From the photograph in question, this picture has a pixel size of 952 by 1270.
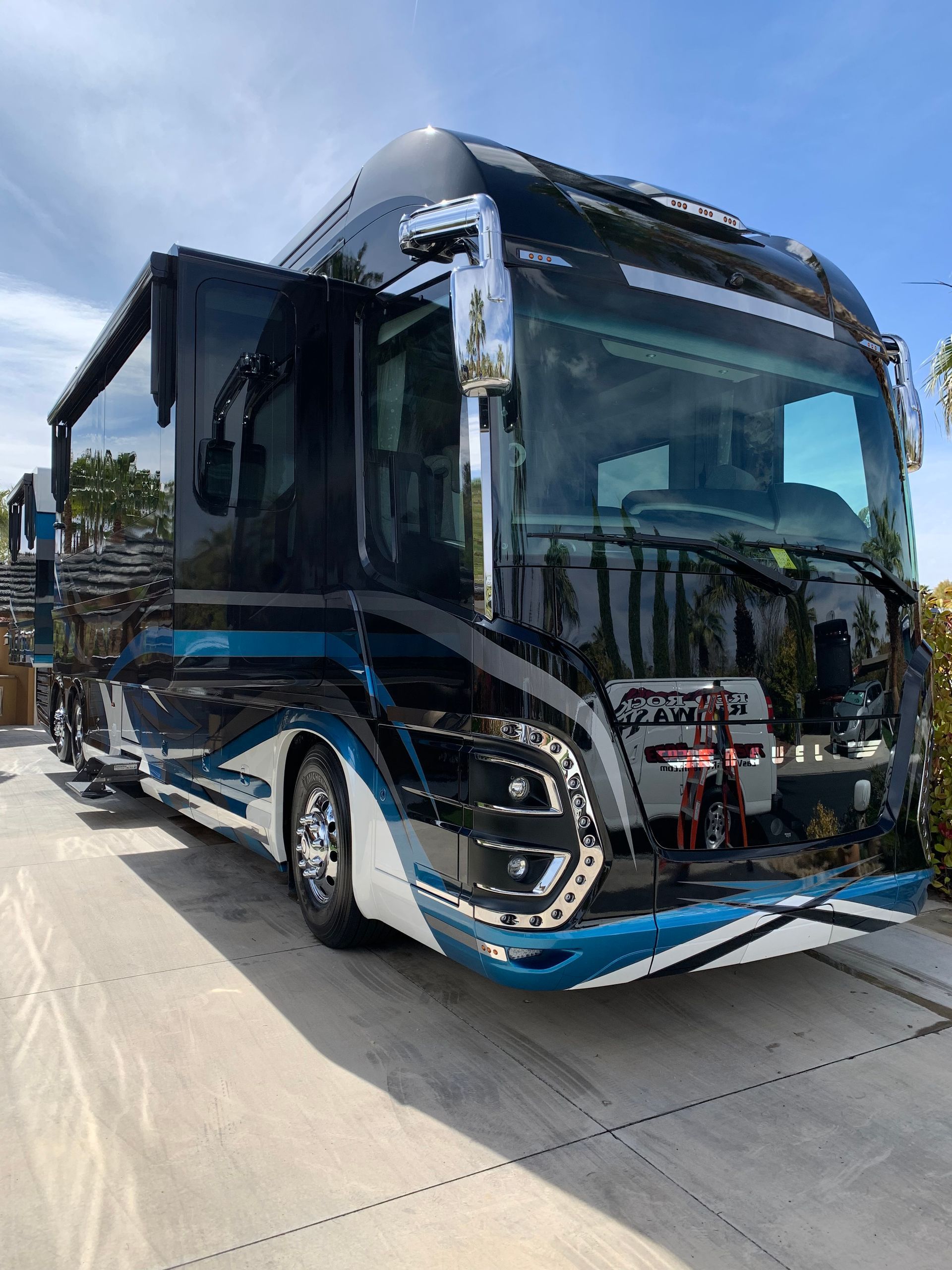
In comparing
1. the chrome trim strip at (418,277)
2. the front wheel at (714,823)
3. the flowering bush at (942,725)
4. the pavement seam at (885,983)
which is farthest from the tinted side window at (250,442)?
the flowering bush at (942,725)

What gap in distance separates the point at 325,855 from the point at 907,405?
126 inches

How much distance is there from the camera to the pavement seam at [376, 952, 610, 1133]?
9.87 ft

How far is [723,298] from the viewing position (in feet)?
12.1

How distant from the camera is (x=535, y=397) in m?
3.20

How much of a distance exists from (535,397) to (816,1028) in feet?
8.38

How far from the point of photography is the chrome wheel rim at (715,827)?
3.25 m

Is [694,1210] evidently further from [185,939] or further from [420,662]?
[185,939]

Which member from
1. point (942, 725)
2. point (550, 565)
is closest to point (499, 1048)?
point (550, 565)

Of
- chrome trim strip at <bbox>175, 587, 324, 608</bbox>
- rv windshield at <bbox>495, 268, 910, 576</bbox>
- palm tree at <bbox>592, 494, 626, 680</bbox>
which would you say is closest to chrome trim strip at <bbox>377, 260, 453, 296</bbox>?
rv windshield at <bbox>495, 268, 910, 576</bbox>

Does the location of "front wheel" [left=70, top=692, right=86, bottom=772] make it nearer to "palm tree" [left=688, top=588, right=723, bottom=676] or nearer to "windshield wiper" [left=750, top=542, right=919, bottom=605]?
"palm tree" [left=688, top=588, right=723, bottom=676]

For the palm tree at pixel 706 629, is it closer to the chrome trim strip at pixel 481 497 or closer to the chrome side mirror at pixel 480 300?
the chrome trim strip at pixel 481 497

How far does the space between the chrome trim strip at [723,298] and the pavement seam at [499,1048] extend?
2736 millimetres

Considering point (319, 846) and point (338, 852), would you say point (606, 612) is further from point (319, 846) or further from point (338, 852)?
point (319, 846)

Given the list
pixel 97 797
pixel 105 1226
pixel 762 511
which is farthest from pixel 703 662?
pixel 97 797
